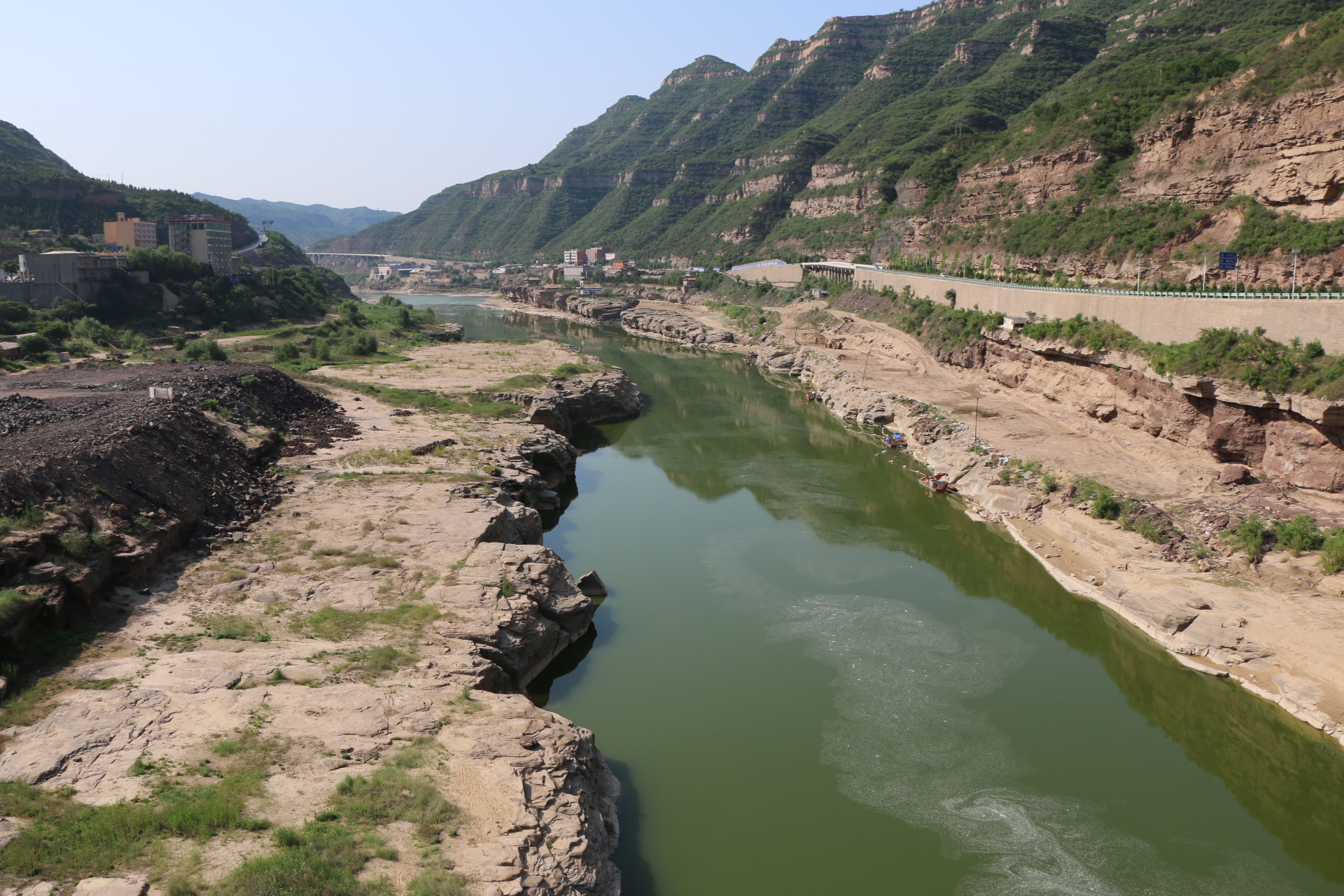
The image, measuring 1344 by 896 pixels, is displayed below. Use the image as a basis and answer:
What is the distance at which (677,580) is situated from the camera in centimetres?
2981

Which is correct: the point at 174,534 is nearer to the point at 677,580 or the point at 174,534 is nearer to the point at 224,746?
the point at 224,746

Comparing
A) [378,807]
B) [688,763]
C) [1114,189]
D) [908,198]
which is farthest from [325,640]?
[908,198]

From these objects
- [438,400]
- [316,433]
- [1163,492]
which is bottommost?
[316,433]

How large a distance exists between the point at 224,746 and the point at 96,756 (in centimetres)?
193

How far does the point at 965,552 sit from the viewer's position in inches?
1271

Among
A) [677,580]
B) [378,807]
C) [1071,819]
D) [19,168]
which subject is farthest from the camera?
[19,168]

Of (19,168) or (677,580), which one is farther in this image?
(19,168)

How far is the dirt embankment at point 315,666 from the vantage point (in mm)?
13227

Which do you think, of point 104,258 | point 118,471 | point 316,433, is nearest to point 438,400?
point 316,433

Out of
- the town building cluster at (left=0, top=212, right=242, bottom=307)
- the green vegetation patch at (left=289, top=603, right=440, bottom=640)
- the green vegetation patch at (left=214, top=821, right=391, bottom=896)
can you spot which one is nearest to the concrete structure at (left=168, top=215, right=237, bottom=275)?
the town building cluster at (left=0, top=212, right=242, bottom=307)

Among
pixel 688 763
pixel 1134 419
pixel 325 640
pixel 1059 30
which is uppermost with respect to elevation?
pixel 1059 30

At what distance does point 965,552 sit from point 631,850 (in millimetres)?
20327

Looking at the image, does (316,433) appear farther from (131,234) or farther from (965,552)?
(131,234)

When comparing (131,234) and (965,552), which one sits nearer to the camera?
(965,552)
